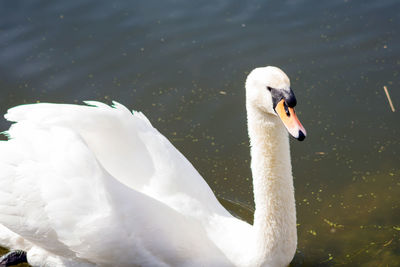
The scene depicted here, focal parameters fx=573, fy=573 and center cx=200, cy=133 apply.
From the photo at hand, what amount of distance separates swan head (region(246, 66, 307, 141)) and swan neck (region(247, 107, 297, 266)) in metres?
0.13

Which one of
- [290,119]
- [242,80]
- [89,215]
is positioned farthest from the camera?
[242,80]

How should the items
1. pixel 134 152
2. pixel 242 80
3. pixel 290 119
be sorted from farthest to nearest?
pixel 242 80 → pixel 134 152 → pixel 290 119

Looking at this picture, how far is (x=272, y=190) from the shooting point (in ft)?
13.2

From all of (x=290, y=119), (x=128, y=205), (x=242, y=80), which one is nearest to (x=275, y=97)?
(x=290, y=119)

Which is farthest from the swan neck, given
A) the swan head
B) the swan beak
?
the swan beak

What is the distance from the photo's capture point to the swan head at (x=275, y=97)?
3531 millimetres

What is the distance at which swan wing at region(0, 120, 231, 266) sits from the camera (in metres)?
4.04

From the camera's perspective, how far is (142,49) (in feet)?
24.6

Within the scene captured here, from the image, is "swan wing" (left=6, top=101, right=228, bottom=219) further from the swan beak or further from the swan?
the swan beak

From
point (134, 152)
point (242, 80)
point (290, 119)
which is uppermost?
point (290, 119)

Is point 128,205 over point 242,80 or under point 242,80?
over

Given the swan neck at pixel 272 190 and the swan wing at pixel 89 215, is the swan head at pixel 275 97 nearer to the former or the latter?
the swan neck at pixel 272 190

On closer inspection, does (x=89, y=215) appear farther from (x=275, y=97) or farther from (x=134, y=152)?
(x=275, y=97)

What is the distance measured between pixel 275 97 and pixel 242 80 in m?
3.32
